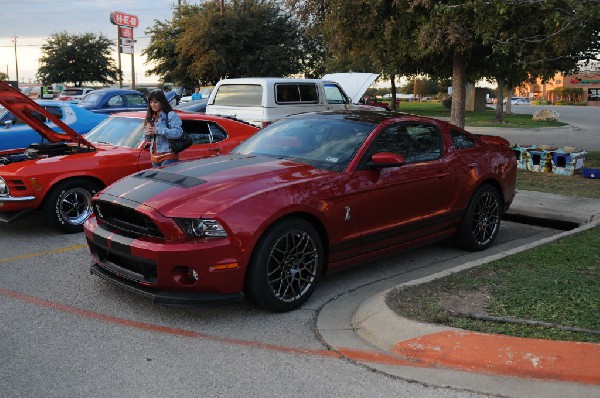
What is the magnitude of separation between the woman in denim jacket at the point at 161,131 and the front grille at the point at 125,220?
2.14 metres

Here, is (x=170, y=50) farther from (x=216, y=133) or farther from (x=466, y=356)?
(x=466, y=356)

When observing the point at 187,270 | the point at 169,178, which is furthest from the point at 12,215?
the point at 187,270

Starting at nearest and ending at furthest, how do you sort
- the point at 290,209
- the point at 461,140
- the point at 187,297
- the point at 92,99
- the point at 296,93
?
1. the point at 187,297
2. the point at 290,209
3. the point at 461,140
4. the point at 296,93
5. the point at 92,99

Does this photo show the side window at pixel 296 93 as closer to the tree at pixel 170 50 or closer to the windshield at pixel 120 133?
the windshield at pixel 120 133

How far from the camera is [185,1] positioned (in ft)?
143

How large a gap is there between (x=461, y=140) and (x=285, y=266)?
2976 mm

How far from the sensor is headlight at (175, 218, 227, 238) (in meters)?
4.43

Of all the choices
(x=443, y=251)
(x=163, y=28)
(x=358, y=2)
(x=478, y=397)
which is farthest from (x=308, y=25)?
(x=163, y=28)

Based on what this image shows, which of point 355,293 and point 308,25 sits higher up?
point 308,25

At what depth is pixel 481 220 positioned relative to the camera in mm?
6758

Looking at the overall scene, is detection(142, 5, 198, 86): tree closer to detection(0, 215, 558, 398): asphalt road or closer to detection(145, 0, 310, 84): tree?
detection(145, 0, 310, 84): tree

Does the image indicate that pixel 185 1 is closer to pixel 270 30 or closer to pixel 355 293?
pixel 270 30

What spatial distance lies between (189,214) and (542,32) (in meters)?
9.44

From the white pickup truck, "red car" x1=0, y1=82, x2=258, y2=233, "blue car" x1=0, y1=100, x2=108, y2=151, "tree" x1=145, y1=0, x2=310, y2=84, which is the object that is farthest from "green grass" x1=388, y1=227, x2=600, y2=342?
"tree" x1=145, y1=0, x2=310, y2=84
